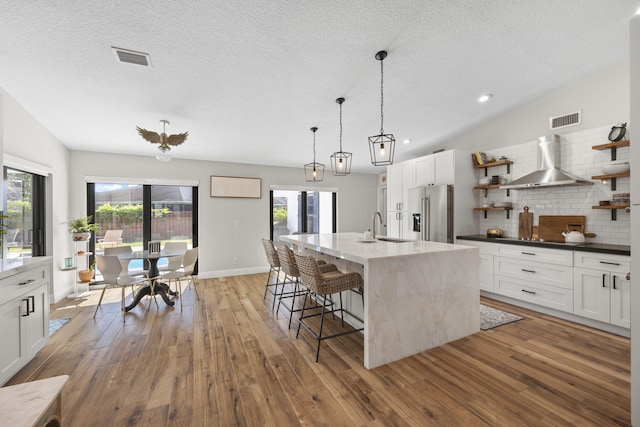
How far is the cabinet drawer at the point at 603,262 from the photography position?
2.77 meters

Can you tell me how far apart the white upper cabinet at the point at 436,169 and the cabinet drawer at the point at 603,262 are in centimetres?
188

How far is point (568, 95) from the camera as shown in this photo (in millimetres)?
3695

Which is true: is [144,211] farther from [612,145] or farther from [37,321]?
[612,145]

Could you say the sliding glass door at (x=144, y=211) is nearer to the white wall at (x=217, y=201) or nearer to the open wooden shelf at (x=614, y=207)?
the white wall at (x=217, y=201)

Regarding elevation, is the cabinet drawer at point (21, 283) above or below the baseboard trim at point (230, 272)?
above

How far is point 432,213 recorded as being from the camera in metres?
4.60

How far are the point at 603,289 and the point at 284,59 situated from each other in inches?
160

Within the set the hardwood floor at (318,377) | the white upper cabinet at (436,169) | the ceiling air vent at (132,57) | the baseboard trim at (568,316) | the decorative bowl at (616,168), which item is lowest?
the hardwood floor at (318,377)

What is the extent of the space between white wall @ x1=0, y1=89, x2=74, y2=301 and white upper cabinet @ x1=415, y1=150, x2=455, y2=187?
18.2 feet

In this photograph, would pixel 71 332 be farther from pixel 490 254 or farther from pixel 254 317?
pixel 490 254

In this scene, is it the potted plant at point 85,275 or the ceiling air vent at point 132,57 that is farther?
the potted plant at point 85,275

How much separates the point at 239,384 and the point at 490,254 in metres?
3.68

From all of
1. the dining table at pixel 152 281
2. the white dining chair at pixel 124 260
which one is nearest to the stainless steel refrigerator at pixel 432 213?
the dining table at pixel 152 281

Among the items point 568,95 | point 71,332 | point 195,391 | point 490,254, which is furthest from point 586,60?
point 71,332
